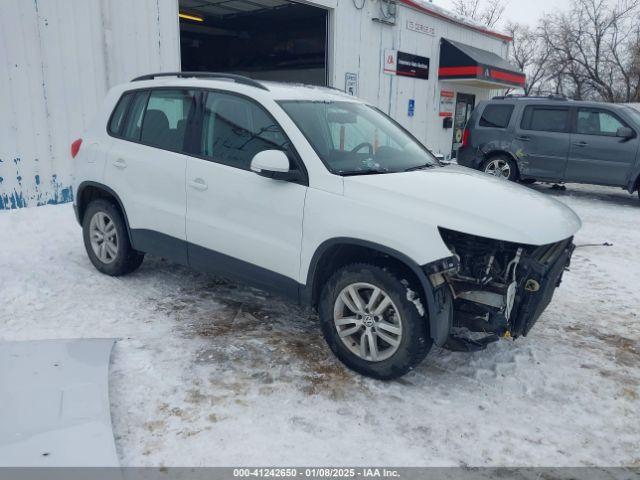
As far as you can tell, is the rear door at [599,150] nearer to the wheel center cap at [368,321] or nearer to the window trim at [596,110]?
the window trim at [596,110]

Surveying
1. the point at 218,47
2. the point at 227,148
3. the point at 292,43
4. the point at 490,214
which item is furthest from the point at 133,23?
the point at 218,47

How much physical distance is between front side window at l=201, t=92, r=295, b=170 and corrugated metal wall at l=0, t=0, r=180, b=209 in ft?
15.4

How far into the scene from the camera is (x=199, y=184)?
418 cm

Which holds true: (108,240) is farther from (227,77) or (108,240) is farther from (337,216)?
(337,216)

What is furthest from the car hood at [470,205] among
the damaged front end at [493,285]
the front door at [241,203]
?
the front door at [241,203]

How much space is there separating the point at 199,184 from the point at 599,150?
8.59 metres

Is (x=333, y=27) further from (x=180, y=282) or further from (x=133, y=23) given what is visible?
(x=180, y=282)

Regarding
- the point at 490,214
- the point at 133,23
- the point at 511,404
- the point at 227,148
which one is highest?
the point at 133,23

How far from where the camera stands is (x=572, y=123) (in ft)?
34.3

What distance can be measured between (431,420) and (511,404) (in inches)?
22.8

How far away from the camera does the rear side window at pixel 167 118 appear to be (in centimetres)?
445

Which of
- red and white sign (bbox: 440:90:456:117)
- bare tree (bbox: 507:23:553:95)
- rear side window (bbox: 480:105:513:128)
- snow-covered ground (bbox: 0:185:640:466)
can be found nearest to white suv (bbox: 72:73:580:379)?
snow-covered ground (bbox: 0:185:640:466)

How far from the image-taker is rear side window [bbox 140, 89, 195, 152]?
4.45 metres

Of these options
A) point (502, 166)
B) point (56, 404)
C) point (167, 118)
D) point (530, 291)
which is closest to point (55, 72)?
point (167, 118)
